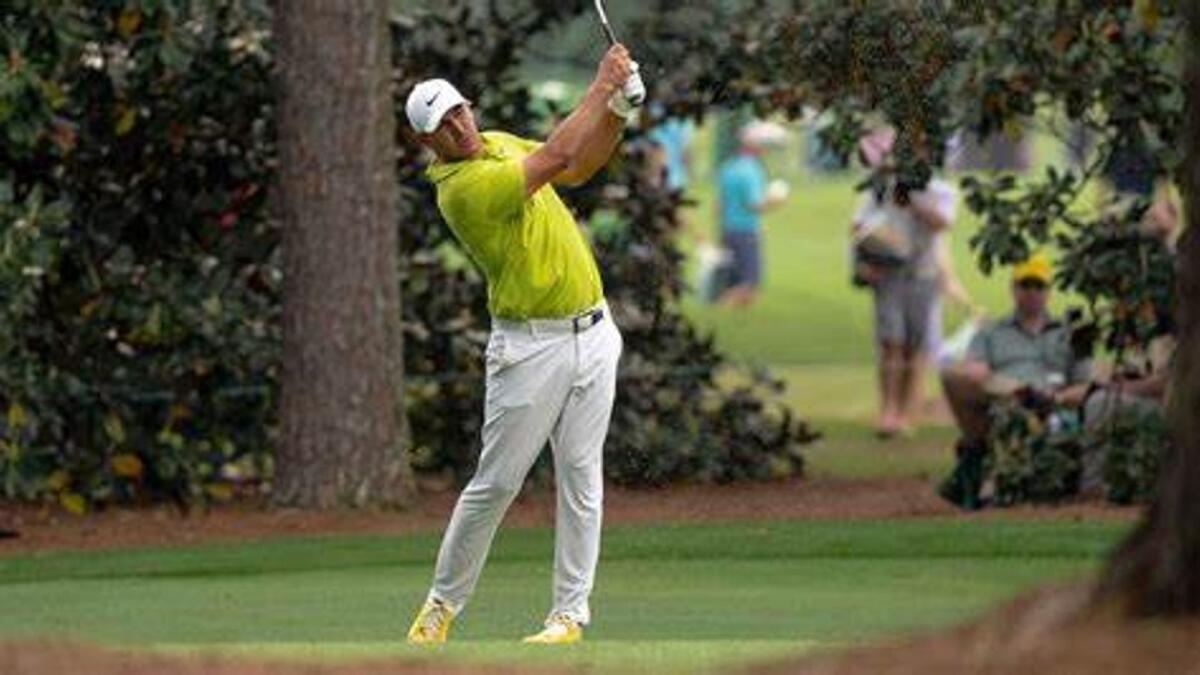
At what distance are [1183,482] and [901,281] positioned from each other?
1877 centimetres

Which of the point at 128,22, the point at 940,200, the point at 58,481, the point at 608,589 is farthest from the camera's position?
the point at 940,200

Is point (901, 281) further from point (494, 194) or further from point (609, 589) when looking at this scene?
point (494, 194)

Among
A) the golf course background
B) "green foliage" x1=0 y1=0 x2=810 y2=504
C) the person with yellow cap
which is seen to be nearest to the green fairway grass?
the golf course background

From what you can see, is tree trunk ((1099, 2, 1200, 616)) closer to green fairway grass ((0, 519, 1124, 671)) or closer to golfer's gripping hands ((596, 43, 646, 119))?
green fairway grass ((0, 519, 1124, 671))

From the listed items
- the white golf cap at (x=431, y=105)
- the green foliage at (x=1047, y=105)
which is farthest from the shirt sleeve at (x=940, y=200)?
the white golf cap at (x=431, y=105)

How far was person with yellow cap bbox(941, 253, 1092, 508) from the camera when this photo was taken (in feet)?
65.7

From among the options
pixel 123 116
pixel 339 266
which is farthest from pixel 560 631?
pixel 123 116

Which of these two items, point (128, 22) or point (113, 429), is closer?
point (128, 22)

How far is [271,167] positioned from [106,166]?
845mm

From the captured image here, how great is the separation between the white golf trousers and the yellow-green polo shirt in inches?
3.6

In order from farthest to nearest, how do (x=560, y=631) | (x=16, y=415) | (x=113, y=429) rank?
(x=113, y=429)
(x=16, y=415)
(x=560, y=631)

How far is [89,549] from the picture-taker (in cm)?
1845

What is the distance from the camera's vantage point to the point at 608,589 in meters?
Result: 15.6

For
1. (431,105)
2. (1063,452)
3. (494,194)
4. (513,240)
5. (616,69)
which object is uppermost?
(616,69)
